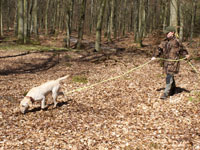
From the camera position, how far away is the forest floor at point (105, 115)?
5.67 meters

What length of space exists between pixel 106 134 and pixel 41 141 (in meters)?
1.82

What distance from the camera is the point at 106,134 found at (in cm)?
614

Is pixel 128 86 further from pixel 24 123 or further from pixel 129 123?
pixel 24 123

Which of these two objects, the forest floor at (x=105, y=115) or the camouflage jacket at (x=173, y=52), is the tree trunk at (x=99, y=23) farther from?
the camouflage jacket at (x=173, y=52)

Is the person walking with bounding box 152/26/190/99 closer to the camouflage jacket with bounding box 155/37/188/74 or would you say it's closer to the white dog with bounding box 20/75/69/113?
the camouflage jacket with bounding box 155/37/188/74

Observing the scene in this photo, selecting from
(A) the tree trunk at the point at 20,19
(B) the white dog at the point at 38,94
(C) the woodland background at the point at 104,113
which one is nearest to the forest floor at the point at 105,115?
(C) the woodland background at the point at 104,113

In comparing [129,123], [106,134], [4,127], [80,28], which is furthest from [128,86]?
[80,28]

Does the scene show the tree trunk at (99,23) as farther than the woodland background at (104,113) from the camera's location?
Yes

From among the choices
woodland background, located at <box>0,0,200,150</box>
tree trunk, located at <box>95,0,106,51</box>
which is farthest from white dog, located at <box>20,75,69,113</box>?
tree trunk, located at <box>95,0,106,51</box>

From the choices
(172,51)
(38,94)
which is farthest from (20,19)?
(172,51)

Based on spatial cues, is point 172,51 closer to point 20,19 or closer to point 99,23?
point 99,23

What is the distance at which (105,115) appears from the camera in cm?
744

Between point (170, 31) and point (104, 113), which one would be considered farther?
point (170, 31)

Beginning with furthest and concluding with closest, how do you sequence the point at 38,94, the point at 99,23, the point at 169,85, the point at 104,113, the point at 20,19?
the point at 20,19, the point at 99,23, the point at 169,85, the point at 104,113, the point at 38,94
